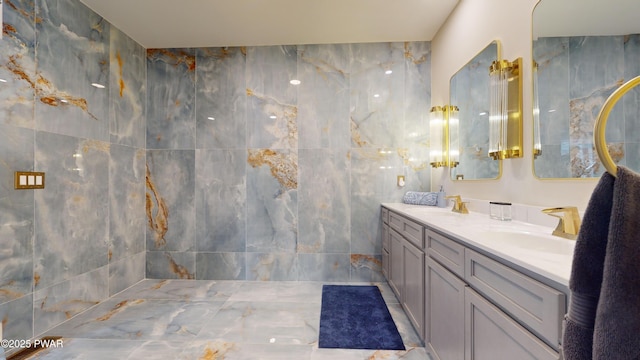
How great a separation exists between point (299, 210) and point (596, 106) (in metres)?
2.49

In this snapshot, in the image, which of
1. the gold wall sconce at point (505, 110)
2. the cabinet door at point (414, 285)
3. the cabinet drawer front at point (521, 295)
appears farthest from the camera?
the cabinet door at point (414, 285)

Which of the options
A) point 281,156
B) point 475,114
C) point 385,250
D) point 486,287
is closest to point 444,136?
point 475,114

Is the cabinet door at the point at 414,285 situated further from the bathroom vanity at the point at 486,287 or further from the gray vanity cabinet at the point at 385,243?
the gray vanity cabinet at the point at 385,243

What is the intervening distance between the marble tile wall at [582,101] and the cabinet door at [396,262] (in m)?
1.15

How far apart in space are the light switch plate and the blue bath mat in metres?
2.35

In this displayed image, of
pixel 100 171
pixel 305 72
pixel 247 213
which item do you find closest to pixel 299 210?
pixel 247 213

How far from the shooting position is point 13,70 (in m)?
1.80

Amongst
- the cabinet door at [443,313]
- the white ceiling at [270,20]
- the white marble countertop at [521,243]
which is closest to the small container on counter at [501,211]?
the white marble countertop at [521,243]

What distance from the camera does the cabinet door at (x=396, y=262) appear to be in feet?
7.34

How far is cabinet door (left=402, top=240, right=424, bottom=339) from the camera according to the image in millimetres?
1766

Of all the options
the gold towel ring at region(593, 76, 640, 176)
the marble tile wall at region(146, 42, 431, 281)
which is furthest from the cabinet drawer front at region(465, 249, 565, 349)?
the marble tile wall at region(146, 42, 431, 281)

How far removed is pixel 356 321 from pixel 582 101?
2010 mm

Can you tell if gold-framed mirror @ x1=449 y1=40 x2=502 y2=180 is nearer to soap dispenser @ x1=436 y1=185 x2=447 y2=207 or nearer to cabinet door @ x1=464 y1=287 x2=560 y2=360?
soap dispenser @ x1=436 y1=185 x2=447 y2=207

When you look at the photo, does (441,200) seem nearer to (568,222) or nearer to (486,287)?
(568,222)
